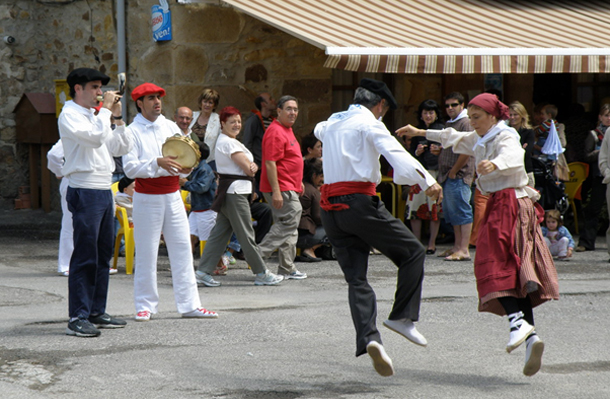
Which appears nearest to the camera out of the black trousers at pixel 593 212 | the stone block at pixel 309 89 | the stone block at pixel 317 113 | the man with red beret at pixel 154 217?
Answer: the man with red beret at pixel 154 217

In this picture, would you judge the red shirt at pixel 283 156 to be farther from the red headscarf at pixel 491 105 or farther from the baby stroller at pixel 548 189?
the red headscarf at pixel 491 105

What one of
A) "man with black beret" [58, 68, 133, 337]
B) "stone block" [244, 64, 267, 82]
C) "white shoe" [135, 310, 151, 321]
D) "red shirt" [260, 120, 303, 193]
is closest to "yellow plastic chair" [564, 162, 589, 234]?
"stone block" [244, 64, 267, 82]

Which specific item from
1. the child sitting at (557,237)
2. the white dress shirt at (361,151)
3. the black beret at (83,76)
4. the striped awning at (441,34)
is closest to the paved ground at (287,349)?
the white dress shirt at (361,151)

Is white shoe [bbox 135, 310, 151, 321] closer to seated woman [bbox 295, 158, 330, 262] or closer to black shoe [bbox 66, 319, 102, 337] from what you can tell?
black shoe [bbox 66, 319, 102, 337]

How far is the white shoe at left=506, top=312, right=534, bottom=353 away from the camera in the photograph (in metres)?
5.09

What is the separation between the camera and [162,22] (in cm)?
1129

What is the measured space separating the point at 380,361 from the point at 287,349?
0.99 meters

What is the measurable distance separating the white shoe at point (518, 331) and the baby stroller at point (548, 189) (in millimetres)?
5549

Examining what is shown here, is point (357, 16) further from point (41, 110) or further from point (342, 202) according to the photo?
point (342, 202)

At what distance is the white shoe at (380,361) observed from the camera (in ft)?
16.3

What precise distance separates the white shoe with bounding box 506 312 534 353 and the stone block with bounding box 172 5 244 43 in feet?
23.2

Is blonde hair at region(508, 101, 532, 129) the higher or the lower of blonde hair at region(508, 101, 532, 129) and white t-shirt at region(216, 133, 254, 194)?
the higher

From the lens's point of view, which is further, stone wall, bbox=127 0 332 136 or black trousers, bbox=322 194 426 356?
stone wall, bbox=127 0 332 136

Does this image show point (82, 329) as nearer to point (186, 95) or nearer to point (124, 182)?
point (124, 182)
